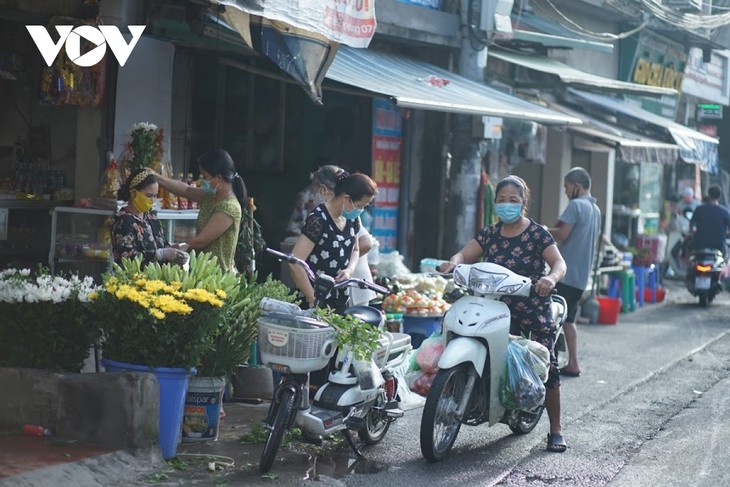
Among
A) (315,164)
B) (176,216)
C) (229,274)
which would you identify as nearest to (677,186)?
(315,164)

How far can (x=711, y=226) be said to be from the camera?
18453mm

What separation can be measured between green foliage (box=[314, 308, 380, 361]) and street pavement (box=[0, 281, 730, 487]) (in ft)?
2.55

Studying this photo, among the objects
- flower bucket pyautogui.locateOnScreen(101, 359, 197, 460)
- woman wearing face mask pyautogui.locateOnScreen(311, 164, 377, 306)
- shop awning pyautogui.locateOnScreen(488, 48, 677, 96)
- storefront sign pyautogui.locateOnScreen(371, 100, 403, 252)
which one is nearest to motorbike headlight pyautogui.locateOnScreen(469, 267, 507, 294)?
woman wearing face mask pyautogui.locateOnScreen(311, 164, 377, 306)

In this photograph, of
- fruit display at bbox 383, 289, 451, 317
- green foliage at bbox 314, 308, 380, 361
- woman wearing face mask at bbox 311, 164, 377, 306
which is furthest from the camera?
fruit display at bbox 383, 289, 451, 317

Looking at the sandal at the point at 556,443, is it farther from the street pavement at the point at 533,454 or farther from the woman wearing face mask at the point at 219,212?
the woman wearing face mask at the point at 219,212

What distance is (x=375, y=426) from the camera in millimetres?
7953

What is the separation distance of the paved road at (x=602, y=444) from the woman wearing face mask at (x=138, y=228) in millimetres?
1824

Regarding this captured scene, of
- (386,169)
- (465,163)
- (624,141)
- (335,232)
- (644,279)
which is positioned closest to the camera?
(335,232)

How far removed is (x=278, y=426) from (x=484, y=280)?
5.78 feet

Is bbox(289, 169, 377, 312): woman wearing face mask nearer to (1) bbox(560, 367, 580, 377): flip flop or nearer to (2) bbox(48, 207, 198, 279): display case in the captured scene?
(2) bbox(48, 207, 198, 279): display case

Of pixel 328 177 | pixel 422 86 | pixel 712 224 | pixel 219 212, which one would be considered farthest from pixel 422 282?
pixel 712 224

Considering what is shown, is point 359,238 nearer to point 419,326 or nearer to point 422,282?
point 419,326

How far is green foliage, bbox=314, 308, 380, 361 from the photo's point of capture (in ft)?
23.4

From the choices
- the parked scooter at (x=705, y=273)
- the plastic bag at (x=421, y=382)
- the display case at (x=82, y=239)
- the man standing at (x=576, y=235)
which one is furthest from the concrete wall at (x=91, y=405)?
the parked scooter at (x=705, y=273)
